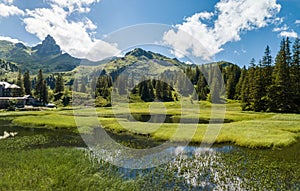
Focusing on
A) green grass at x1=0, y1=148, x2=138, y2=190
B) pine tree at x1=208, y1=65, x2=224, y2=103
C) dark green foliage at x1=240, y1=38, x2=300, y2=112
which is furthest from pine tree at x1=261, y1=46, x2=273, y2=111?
green grass at x1=0, y1=148, x2=138, y2=190

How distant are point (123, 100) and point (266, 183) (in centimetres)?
11987

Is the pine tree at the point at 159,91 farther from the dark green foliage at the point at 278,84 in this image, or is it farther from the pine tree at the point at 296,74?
the pine tree at the point at 296,74

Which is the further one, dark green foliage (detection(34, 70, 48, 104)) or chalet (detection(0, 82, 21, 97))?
dark green foliage (detection(34, 70, 48, 104))

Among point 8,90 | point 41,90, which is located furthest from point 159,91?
point 8,90

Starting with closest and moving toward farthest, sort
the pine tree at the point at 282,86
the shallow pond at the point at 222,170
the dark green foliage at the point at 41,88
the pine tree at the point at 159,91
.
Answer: the shallow pond at the point at 222,170 < the pine tree at the point at 282,86 < the dark green foliage at the point at 41,88 < the pine tree at the point at 159,91

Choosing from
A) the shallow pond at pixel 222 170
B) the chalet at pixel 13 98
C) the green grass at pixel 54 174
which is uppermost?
the chalet at pixel 13 98

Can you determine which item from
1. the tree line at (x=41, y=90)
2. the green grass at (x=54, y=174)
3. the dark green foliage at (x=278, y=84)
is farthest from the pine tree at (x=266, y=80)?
the tree line at (x=41, y=90)

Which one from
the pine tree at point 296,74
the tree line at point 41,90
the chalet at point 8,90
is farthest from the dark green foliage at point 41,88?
the pine tree at point 296,74

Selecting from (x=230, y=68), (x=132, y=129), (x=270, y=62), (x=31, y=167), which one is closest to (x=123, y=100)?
(x=230, y=68)

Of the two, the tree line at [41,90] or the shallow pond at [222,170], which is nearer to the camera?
the shallow pond at [222,170]

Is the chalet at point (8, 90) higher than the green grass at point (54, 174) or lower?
higher

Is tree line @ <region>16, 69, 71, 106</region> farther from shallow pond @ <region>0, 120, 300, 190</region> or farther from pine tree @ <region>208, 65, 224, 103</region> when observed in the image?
shallow pond @ <region>0, 120, 300, 190</region>

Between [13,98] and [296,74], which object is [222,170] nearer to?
[296,74]

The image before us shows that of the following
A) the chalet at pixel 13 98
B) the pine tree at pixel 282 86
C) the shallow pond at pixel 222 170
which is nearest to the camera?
the shallow pond at pixel 222 170
